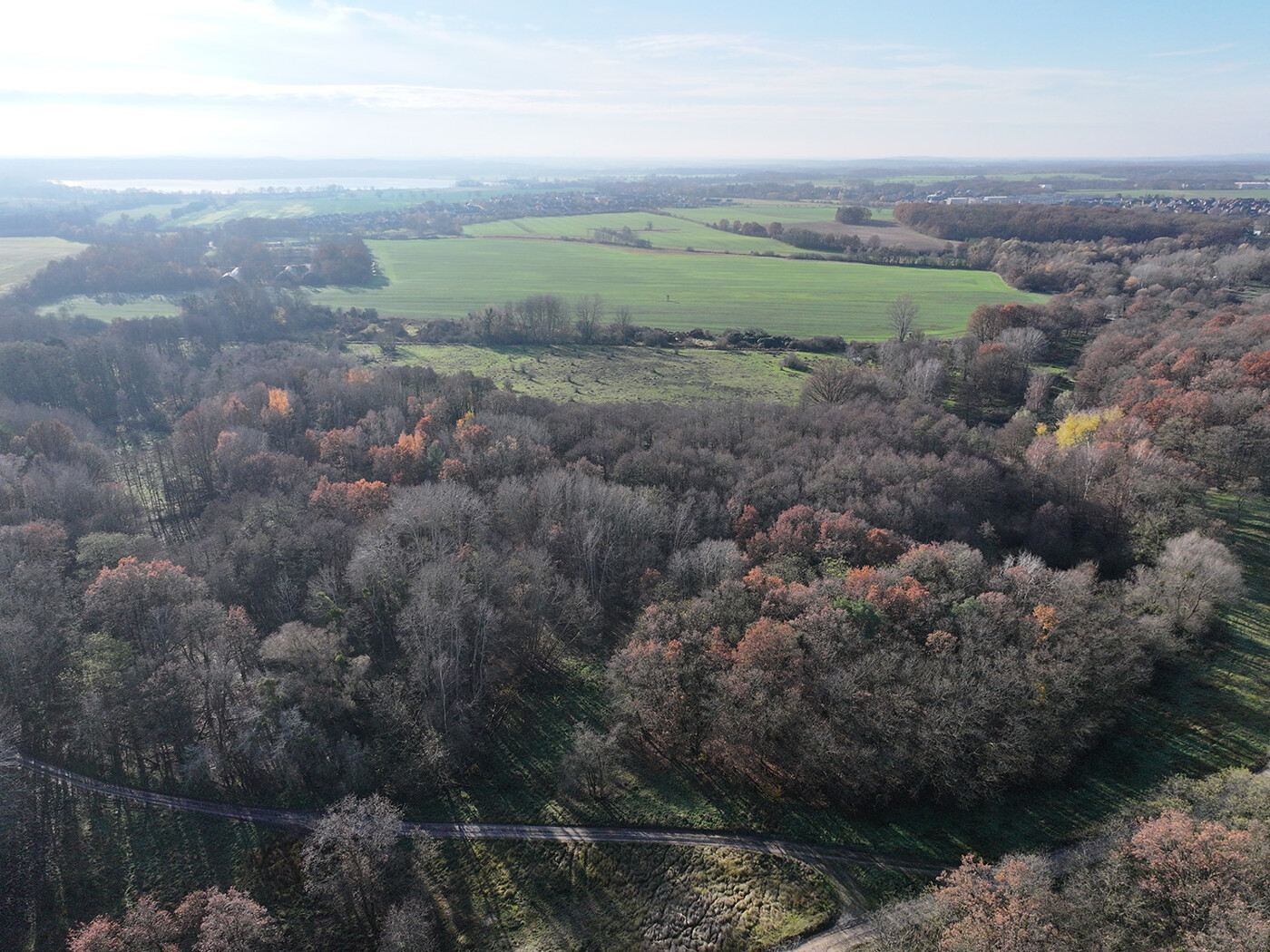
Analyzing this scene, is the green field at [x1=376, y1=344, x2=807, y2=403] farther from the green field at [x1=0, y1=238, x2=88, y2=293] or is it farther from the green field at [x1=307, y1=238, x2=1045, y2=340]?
the green field at [x1=0, y1=238, x2=88, y2=293]

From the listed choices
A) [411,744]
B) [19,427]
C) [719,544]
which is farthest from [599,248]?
[411,744]

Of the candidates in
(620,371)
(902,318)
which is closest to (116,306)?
(620,371)

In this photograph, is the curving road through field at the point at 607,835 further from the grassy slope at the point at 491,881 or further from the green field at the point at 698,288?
the green field at the point at 698,288

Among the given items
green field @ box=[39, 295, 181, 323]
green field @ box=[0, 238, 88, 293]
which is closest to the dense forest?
green field @ box=[39, 295, 181, 323]

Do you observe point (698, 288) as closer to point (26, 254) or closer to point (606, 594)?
point (606, 594)

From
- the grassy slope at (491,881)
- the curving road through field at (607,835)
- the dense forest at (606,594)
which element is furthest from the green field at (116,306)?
the grassy slope at (491,881)

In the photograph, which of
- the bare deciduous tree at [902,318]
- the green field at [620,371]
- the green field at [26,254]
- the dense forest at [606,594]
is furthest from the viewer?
the green field at [26,254]

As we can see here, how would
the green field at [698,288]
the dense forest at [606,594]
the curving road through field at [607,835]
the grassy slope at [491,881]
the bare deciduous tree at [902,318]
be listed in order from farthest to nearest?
the green field at [698,288]
the bare deciduous tree at [902,318]
the dense forest at [606,594]
the grassy slope at [491,881]
the curving road through field at [607,835]
